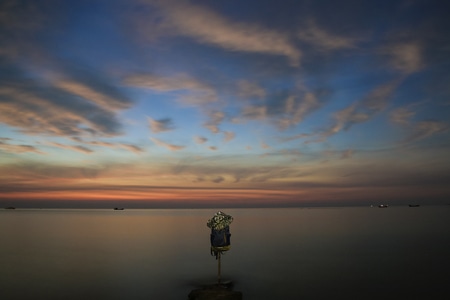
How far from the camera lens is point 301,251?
5759cm

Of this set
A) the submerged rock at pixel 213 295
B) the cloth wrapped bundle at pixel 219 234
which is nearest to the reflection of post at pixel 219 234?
the cloth wrapped bundle at pixel 219 234

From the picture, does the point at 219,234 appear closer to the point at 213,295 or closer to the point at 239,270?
the point at 213,295

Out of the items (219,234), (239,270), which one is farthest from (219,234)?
(239,270)

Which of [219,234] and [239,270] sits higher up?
[219,234]

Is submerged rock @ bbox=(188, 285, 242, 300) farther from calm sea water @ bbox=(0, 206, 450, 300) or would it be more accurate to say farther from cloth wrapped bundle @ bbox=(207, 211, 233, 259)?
calm sea water @ bbox=(0, 206, 450, 300)

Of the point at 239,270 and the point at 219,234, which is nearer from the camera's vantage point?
the point at 219,234

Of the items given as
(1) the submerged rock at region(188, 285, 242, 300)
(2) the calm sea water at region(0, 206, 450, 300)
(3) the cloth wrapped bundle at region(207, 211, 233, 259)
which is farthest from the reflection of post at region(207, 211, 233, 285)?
(2) the calm sea water at region(0, 206, 450, 300)

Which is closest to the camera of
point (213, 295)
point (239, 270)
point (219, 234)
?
point (213, 295)

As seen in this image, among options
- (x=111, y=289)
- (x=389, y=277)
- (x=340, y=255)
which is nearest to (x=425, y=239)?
(x=340, y=255)

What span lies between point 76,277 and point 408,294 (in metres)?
34.3

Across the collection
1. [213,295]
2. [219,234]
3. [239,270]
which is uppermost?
[219,234]

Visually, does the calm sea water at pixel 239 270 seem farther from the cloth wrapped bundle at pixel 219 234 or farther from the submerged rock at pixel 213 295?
the cloth wrapped bundle at pixel 219 234

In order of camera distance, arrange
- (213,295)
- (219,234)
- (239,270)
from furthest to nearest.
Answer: (239,270) < (219,234) < (213,295)

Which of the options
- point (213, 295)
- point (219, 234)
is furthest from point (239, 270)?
point (213, 295)
